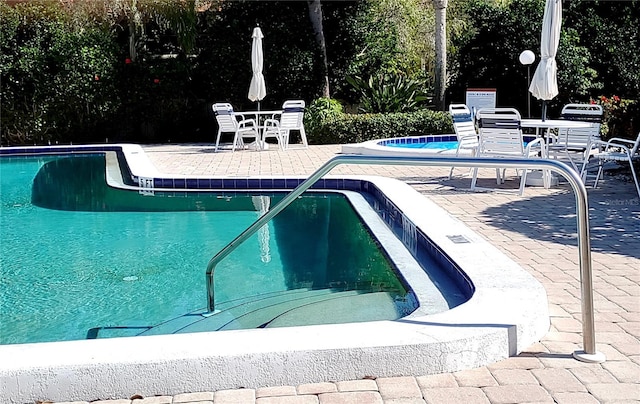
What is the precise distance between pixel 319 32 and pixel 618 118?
7.52m

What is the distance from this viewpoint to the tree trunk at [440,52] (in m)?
17.1

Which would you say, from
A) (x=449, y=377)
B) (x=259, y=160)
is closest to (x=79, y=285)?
(x=449, y=377)

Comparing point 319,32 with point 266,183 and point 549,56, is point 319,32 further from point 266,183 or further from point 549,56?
point 266,183

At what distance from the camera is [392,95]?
17.1m

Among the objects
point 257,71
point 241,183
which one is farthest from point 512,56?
point 241,183

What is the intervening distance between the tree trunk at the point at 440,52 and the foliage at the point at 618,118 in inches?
158

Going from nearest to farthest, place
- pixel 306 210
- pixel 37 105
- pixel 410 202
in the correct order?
pixel 410 202 < pixel 306 210 < pixel 37 105

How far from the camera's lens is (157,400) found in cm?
265

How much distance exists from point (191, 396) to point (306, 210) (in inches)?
212

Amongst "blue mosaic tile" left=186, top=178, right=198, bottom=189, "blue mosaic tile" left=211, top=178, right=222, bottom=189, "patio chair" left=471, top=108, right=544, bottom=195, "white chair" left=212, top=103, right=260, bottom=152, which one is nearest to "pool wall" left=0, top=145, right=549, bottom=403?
"patio chair" left=471, top=108, right=544, bottom=195

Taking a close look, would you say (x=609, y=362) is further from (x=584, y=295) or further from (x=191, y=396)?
(x=191, y=396)

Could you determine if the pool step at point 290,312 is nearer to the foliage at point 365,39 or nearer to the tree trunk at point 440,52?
the tree trunk at point 440,52

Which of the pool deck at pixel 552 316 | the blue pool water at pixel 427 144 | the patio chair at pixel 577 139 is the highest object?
the patio chair at pixel 577 139

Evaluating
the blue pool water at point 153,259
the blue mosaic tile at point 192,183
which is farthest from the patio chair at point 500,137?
the blue mosaic tile at point 192,183
